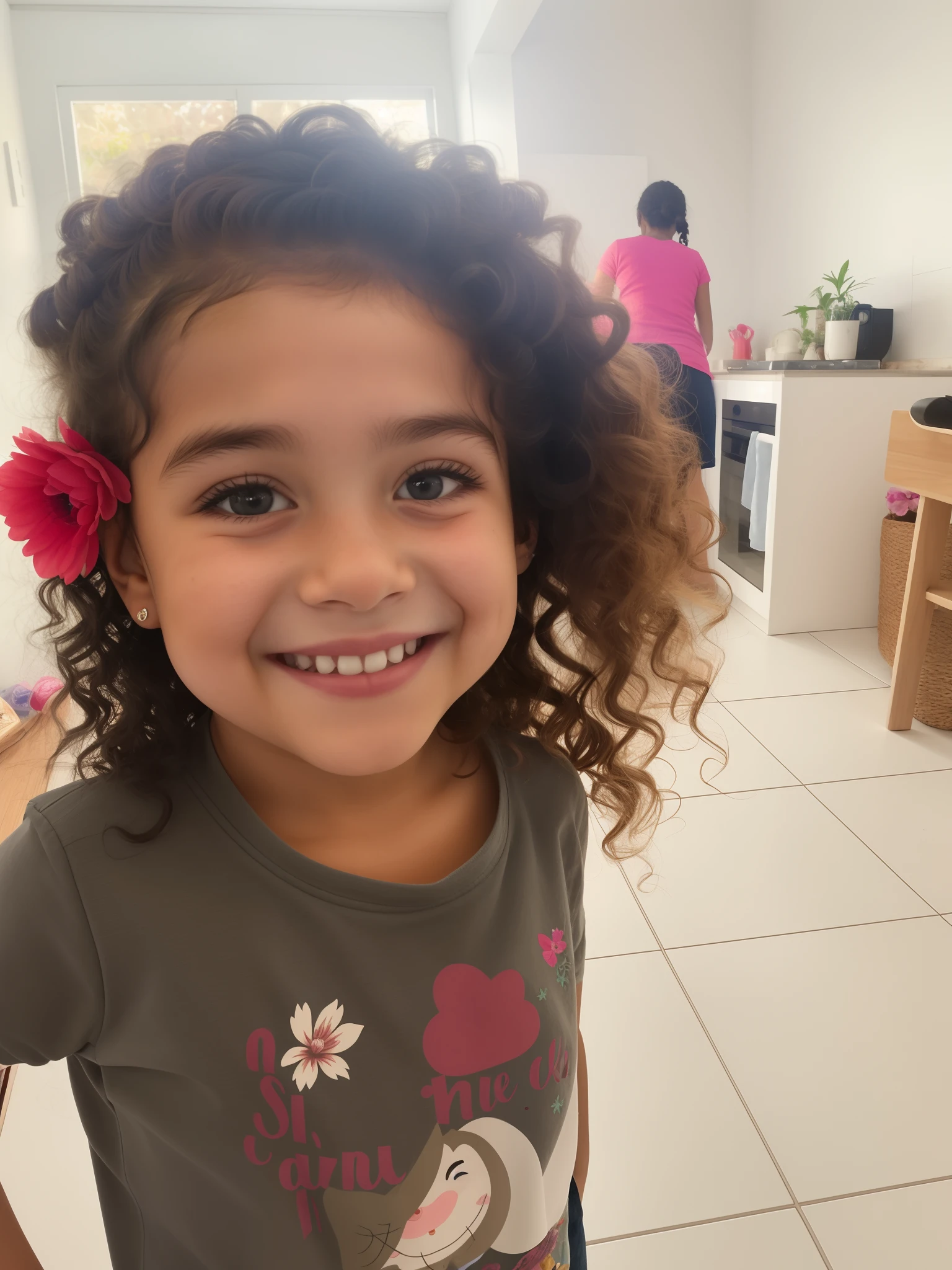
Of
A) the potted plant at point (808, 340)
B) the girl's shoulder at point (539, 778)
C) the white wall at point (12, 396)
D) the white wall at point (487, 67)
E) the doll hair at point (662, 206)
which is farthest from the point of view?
the white wall at point (487, 67)

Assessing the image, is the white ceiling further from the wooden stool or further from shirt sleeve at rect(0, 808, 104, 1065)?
shirt sleeve at rect(0, 808, 104, 1065)

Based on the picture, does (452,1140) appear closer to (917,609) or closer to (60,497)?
(60,497)

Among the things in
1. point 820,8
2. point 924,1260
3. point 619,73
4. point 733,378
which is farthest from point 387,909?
point 619,73

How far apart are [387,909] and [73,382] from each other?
0.36 m

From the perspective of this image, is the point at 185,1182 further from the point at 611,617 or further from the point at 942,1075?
the point at 942,1075

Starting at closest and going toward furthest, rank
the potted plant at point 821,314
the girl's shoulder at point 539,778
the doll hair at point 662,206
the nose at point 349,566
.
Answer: the nose at point 349,566
the girl's shoulder at point 539,778
the doll hair at point 662,206
the potted plant at point 821,314

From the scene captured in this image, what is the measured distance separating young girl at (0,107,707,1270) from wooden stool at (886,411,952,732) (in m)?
1.66

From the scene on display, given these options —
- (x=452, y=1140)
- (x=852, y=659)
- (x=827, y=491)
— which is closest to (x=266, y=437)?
(x=452, y=1140)

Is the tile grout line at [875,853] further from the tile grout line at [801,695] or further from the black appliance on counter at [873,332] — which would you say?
the black appliance on counter at [873,332]

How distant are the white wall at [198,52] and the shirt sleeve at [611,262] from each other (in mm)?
2215

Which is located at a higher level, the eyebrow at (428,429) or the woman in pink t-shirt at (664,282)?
the woman in pink t-shirt at (664,282)

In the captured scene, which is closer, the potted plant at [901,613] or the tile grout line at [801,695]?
the potted plant at [901,613]

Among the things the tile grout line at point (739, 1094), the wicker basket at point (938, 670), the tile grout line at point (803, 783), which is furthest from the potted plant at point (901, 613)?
the tile grout line at point (739, 1094)

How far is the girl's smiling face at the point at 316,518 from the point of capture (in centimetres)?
43
